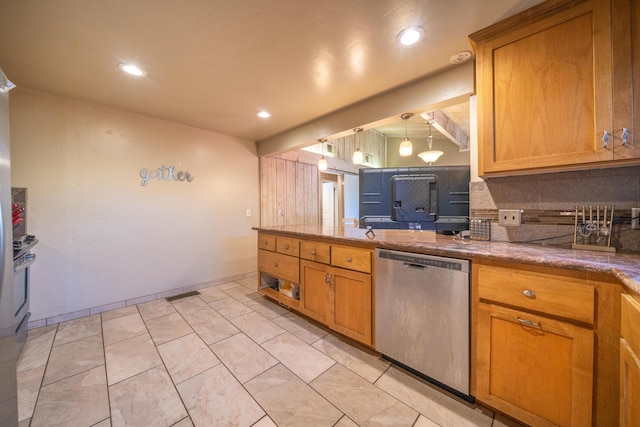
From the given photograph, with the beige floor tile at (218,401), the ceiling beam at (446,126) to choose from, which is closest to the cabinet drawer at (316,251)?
the beige floor tile at (218,401)

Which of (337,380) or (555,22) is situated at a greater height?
(555,22)

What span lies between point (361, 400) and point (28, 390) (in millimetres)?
2083

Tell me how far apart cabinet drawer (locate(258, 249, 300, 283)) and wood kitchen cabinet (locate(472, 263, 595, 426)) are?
5.11 feet

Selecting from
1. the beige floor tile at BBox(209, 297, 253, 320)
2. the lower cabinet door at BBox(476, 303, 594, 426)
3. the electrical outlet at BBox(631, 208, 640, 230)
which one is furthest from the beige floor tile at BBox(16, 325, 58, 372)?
the electrical outlet at BBox(631, 208, 640, 230)

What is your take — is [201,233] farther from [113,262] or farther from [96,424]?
[96,424]

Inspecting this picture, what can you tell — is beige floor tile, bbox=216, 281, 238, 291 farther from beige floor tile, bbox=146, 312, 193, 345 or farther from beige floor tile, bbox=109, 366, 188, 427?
beige floor tile, bbox=109, 366, 188, 427

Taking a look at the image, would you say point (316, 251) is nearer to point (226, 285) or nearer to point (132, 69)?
point (226, 285)

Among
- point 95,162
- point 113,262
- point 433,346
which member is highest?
point 95,162

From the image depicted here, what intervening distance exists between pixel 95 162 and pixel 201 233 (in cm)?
140

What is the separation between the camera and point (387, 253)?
5.25 ft

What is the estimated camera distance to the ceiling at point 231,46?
4.35ft

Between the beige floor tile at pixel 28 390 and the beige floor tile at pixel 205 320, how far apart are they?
37.0 inches

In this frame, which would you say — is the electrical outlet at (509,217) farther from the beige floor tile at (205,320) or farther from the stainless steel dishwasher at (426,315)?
the beige floor tile at (205,320)

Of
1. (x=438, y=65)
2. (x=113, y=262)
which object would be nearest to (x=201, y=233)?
(x=113, y=262)
